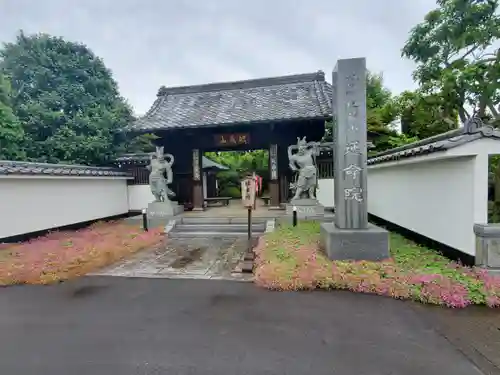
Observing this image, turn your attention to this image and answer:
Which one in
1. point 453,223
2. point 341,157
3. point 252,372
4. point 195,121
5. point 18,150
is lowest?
point 252,372

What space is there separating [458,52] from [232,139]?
8307 millimetres

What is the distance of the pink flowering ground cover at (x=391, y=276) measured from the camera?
3.65 metres

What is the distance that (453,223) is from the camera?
15.9 feet

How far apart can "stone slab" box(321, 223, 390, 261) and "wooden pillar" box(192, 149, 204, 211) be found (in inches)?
262

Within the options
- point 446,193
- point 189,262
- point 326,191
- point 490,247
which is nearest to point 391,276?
point 490,247

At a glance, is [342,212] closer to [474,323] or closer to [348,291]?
[348,291]

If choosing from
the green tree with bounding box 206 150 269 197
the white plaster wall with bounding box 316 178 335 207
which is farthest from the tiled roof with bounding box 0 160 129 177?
the green tree with bounding box 206 150 269 197

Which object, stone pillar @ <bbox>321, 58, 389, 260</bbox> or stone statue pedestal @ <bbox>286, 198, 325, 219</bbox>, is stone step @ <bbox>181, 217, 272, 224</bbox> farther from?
stone pillar @ <bbox>321, 58, 389, 260</bbox>

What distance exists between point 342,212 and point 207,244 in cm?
362

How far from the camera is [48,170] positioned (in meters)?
8.07

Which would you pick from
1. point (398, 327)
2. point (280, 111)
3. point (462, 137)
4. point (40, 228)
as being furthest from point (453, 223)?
point (40, 228)

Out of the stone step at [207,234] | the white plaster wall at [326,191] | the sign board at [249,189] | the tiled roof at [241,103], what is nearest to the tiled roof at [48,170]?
the tiled roof at [241,103]

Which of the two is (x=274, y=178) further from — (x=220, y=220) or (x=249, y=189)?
(x=249, y=189)

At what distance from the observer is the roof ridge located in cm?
A: 1200
